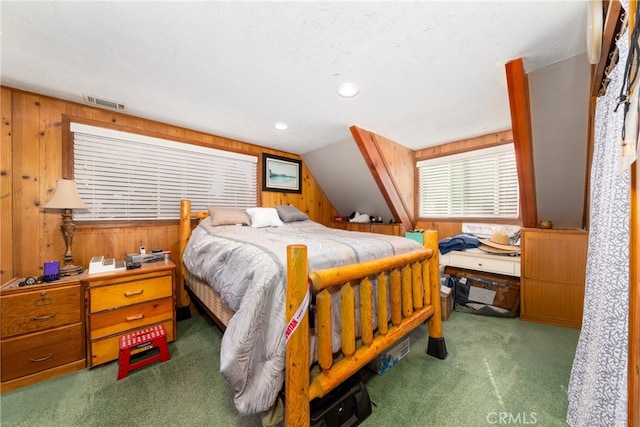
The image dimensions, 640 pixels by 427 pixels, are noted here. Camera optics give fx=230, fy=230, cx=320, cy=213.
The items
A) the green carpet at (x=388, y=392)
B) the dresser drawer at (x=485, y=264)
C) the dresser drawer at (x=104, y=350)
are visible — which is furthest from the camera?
the dresser drawer at (x=485, y=264)

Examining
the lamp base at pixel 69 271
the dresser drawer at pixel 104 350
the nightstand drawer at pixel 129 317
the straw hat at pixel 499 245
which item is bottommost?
the dresser drawer at pixel 104 350

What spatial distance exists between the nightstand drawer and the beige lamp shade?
89 centimetres

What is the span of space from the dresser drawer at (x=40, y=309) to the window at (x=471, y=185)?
13.1 ft

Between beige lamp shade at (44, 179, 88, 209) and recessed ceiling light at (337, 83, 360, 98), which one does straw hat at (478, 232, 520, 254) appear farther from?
beige lamp shade at (44, 179, 88, 209)

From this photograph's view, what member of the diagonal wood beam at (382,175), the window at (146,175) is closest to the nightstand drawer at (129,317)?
the window at (146,175)

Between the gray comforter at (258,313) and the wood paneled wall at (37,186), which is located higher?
the wood paneled wall at (37,186)

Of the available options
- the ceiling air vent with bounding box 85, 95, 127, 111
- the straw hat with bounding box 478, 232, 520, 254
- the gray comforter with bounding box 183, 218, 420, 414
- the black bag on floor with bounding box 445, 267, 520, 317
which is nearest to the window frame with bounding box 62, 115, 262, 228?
the ceiling air vent with bounding box 85, 95, 127, 111

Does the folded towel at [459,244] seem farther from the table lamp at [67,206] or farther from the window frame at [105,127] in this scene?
the table lamp at [67,206]

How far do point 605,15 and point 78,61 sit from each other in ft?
9.70

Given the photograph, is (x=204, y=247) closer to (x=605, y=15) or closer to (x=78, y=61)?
(x=78, y=61)

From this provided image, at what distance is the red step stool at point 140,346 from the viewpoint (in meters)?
1.59

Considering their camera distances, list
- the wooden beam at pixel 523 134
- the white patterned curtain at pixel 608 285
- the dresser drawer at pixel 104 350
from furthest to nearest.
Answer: the dresser drawer at pixel 104 350 → the wooden beam at pixel 523 134 → the white patterned curtain at pixel 608 285

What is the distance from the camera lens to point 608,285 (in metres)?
0.96

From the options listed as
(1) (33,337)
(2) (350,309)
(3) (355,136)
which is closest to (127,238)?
(1) (33,337)
